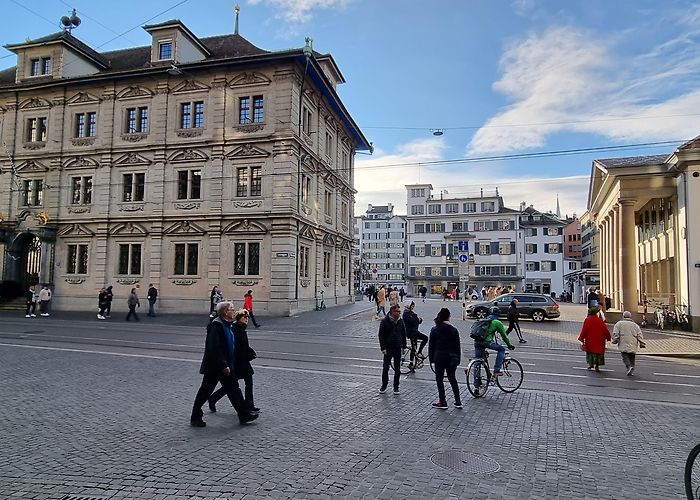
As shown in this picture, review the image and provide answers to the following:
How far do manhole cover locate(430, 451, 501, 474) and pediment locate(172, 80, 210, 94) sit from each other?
29081 millimetres

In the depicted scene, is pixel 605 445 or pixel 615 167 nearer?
pixel 605 445

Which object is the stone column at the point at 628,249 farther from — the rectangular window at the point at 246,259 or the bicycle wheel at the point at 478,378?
the rectangular window at the point at 246,259

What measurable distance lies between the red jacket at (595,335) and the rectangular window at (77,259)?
30.6 m

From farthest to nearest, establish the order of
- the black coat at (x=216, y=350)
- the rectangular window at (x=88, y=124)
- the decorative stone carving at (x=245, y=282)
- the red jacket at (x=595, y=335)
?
1. the rectangular window at (x=88, y=124)
2. the decorative stone carving at (x=245, y=282)
3. the red jacket at (x=595, y=335)
4. the black coat at (x=216, y=350)

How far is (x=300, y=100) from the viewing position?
29.7m

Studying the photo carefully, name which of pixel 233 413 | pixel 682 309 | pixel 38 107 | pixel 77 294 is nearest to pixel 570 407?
pixel 233 413

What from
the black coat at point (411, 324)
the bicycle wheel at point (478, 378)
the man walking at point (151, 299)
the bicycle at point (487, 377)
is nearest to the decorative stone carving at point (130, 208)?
the man walking at point (151, 299)

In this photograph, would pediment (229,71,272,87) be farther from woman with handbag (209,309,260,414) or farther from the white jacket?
woman with handbag (209,309,260,414)

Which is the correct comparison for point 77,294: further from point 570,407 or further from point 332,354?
point 570,407

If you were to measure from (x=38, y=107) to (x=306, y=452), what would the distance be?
37.1 meters

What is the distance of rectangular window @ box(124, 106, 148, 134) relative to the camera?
3166 cm

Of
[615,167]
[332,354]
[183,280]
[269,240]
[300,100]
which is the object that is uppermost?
[300,100]

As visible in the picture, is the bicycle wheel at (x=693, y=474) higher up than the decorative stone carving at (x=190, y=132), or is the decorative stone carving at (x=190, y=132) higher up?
the decorative stone carving at (x=190, y=132)

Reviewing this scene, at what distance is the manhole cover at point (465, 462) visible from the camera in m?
5.49
